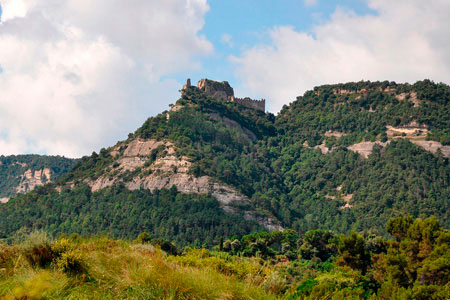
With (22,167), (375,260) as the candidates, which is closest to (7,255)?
(375,260)

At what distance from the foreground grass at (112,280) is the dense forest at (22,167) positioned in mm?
157330

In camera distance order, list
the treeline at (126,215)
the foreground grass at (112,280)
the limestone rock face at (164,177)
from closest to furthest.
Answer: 1. the foreground grass at (112,280)
2. the treeline at (126,215)
3. the limestone rock face at (164,177)

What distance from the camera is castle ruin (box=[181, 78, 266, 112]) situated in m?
136

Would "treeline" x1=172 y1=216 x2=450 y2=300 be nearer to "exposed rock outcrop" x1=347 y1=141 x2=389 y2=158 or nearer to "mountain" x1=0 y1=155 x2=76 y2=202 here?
"exposed rock outcrop" x1=347 y1=141 x2=389 y2=158

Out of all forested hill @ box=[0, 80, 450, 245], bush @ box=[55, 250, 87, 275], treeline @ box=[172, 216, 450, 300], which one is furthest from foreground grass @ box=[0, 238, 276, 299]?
forested hill @ box=[0, 80, 450, 245]

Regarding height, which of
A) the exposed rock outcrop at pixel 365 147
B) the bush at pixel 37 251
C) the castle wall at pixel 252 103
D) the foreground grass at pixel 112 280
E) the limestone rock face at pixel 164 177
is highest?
the castle wall at pixel 252 103

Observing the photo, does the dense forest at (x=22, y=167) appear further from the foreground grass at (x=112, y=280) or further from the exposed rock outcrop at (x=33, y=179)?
the foreground grass at (x=112, y=280)

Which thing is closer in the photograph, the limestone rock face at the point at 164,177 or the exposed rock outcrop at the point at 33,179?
the limestone rock face at the point at 164,177

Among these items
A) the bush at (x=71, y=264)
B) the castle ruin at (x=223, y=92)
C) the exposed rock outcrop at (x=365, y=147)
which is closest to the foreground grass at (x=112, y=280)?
the bush at (x=71, y=264)

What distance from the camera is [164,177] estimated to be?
284 feet

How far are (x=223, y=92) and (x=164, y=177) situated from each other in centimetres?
6069

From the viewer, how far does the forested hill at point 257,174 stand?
75938 millimetres

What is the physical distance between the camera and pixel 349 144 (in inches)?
4358

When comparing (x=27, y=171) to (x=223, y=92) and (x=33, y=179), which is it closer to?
(x=33, y=179)
